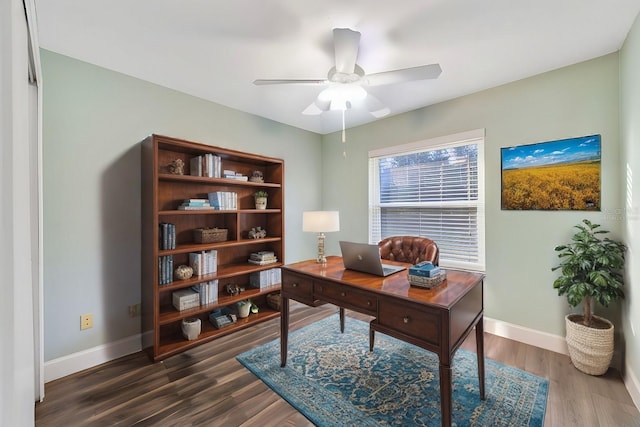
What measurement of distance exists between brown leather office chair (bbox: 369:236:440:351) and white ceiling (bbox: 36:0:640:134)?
152 cm

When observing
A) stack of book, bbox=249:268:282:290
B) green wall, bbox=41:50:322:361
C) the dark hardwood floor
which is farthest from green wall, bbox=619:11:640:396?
green wall, bbox=41:50:322:361

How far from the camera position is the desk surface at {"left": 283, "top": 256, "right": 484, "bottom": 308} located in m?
1.36

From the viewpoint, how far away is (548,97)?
2367 mm

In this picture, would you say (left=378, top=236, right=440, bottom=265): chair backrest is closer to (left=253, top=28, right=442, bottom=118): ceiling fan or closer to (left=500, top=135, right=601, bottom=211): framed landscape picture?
(left=500, top=135, right=601, bottom=211): framed landscape picture

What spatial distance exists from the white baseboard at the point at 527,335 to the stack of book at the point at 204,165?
3.20 meters

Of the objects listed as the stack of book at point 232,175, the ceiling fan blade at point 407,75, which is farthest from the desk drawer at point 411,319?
the stack of book at point 232,175

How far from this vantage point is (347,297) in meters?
1.67

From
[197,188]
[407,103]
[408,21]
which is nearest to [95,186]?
[197,188]

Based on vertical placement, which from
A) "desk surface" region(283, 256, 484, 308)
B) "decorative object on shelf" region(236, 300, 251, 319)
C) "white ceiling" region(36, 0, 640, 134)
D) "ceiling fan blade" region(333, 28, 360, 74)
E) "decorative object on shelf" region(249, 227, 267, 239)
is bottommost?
"decorative object on shelf" region(236, 300, 251, 319)

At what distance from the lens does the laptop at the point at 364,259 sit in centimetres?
176

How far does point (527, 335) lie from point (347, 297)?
2.05 meters

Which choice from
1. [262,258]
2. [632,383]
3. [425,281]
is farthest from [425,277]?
[262,258]

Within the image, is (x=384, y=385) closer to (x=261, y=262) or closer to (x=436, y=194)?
(x=261, y=262)

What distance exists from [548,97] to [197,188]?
11.4ft
